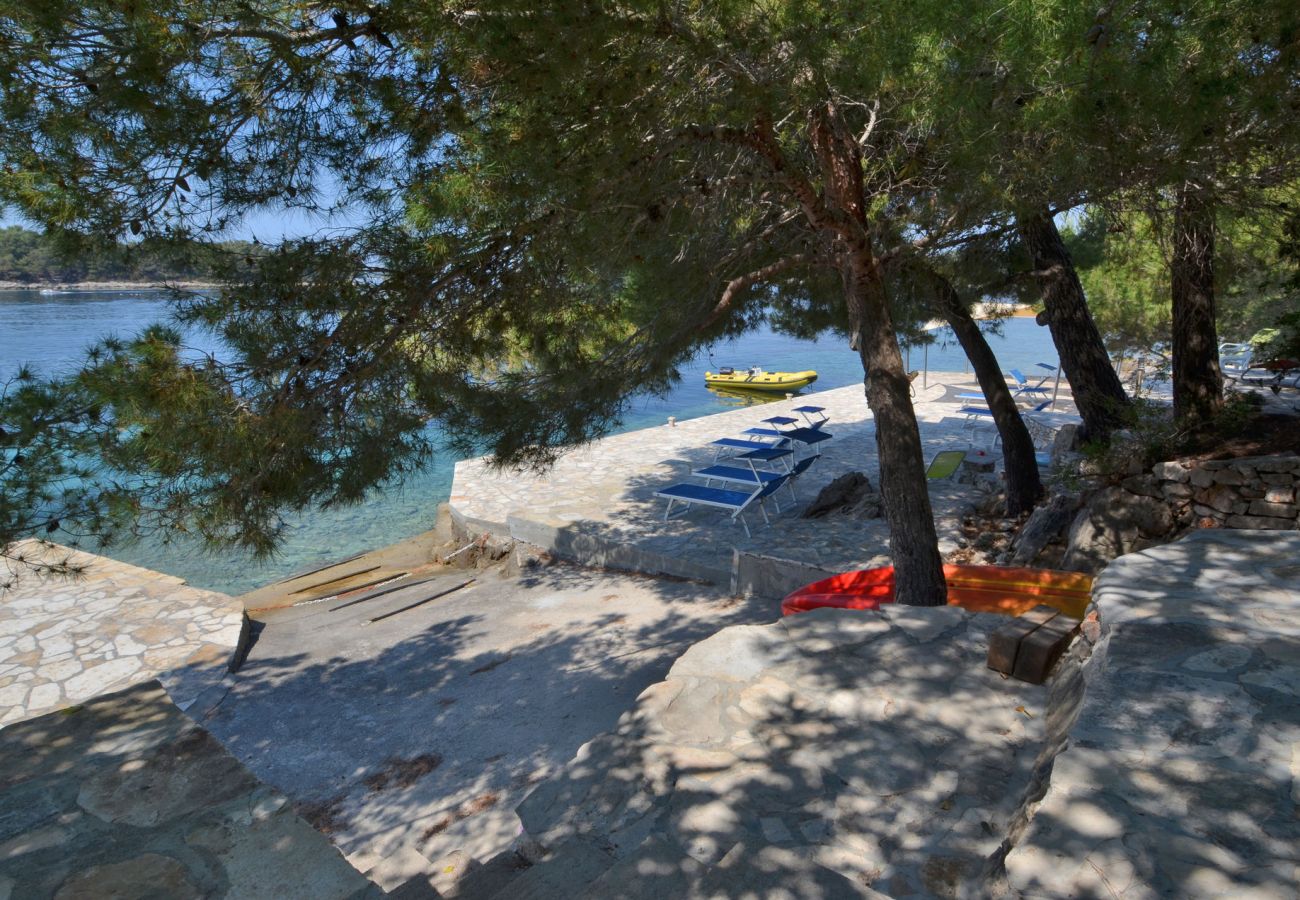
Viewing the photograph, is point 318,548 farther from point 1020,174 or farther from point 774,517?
point 1020,174

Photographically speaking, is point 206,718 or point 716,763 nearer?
point 716,763

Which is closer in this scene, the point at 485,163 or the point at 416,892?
the point at 416,892

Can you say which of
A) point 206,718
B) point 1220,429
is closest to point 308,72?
point 206,718

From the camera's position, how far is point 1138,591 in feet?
9.98

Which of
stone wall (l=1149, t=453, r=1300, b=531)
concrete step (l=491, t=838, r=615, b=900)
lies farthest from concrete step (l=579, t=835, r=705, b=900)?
stone wall (l=1149, t=453, r=1300, b=531)

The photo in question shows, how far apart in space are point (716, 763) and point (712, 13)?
11.0 feet

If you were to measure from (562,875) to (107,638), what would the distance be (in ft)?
19.7

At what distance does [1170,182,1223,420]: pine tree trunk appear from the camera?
564 centimetres

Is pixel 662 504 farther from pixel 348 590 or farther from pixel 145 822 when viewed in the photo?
pixel 145 822

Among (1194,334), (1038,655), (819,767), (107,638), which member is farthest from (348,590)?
(1194,334)

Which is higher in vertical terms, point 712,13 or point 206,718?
point 712,13

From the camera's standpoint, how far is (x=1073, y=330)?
6684 millimetres

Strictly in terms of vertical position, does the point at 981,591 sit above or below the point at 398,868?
above

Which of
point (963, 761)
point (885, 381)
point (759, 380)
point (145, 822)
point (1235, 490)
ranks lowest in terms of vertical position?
point (963, 761)
